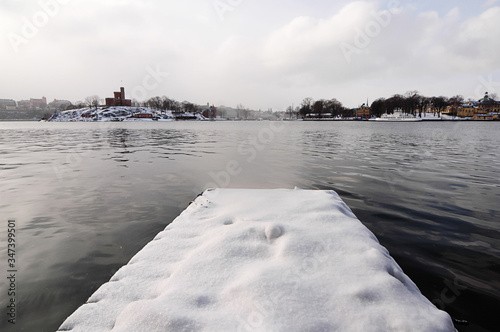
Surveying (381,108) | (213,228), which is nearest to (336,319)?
(213,228)

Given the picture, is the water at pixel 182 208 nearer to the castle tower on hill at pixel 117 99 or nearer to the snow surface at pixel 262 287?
the snow surface at pixel 262 287

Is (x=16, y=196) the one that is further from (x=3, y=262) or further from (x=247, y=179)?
(x=247, y=179)

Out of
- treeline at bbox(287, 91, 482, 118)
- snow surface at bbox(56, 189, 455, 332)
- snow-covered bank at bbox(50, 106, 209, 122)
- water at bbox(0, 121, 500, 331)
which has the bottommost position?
water at bbox(0, 121, 500, 331)

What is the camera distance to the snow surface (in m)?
2.04

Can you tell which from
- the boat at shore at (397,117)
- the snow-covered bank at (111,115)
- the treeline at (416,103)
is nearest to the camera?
the boat at shore at (397,117)

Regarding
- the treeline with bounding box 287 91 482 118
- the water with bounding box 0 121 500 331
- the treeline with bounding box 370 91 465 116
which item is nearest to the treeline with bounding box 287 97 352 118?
the treeline with bounding box 287 91 482 118

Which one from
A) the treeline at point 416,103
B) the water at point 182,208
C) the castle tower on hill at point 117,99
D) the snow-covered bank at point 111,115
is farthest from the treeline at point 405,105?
the water at point 182,208

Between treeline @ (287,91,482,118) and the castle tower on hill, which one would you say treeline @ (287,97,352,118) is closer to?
treeline @ (287,91,482,118)

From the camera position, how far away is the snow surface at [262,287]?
6.69 feet

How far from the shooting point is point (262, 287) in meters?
2.39

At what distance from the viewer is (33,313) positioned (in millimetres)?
2887

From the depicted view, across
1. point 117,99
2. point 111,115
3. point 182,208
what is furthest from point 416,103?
point 117,99

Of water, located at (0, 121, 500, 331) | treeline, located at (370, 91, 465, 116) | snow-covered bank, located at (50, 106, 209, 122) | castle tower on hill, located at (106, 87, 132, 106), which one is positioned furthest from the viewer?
castle tower on hill, located at (106, 87, 132, 106)

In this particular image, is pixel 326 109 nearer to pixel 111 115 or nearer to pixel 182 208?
pixel 111 115
